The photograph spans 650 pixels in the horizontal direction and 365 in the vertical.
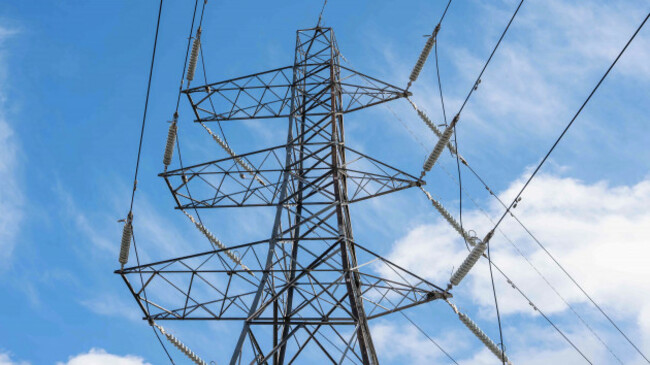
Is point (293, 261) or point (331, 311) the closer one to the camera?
point (331, 311)

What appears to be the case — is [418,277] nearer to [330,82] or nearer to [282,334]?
[282,334]

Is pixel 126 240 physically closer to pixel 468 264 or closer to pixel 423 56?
pixel 468 264

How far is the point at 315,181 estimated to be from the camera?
15.9 m

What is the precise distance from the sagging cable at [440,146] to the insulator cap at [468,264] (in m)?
3.14

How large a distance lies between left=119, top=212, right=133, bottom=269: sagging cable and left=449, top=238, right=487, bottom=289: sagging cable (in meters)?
7.15

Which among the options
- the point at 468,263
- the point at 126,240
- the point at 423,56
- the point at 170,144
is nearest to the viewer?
the point at 468,263

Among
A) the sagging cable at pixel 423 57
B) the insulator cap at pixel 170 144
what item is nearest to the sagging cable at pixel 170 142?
the insulator cap at pixel 170 144

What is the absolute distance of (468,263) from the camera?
13.0 metres

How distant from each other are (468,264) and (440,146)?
342 centimetres

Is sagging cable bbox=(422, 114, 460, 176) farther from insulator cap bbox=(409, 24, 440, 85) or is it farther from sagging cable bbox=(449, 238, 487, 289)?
insulator cap bbox=(409, 24, 440, 85)

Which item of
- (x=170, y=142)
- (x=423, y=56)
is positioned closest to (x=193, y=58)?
(x=170, y=142)

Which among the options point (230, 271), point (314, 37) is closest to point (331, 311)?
point (230, 271)

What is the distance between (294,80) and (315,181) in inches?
208

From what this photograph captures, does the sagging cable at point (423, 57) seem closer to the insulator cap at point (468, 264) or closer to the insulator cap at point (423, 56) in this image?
the insulator cap at point (423, 56)
